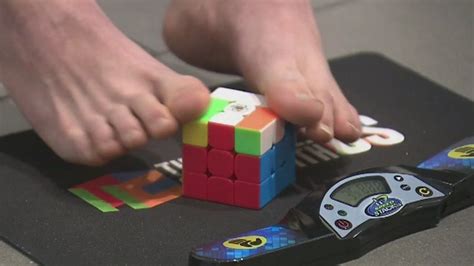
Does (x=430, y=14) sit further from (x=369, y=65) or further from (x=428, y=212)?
(x=428, y=212)

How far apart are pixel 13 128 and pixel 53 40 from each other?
18cm

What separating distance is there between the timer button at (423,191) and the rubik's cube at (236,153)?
0.14 meters

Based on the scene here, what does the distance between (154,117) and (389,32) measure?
654 millimetres

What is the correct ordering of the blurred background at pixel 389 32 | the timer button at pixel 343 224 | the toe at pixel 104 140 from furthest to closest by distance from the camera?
the blurred background at pixel 389 32 < the toe at pixel 104 140 < the timer button at pixel 343 224

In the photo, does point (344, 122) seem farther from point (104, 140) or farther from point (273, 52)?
point (104, 140)

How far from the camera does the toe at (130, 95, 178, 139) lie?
1016mm

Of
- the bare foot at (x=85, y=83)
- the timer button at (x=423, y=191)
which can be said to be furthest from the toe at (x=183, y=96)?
the timer button at (x=423, y=191)

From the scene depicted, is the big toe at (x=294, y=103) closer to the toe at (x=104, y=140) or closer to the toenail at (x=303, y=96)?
the toenail at (x=303, y=96)

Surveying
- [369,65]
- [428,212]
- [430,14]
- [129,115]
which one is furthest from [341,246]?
[430,14]

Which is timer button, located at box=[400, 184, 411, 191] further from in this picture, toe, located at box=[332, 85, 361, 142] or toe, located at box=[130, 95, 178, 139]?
toe, located at box=[130, 95, 178, 139]

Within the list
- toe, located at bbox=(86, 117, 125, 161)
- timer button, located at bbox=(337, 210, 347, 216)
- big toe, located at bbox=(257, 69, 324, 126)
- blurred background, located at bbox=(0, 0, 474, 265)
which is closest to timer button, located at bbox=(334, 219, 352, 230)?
timer button, located at bbox=(337, 210, 347, 216)

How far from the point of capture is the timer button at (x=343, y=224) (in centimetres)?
93

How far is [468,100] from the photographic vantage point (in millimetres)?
1287

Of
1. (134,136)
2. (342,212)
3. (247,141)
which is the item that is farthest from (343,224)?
(134,136)
